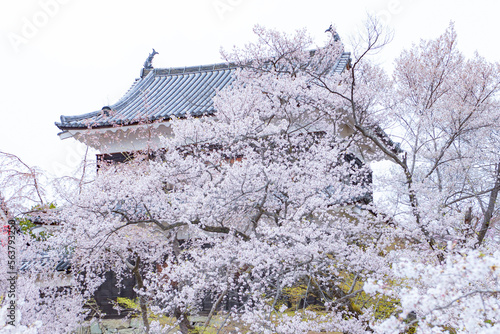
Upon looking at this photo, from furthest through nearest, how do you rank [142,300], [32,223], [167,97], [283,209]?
[167,97] < [32,223] < [142,300] < [283,209]

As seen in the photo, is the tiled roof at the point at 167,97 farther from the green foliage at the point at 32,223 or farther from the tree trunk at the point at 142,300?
the tree trunk at the point at 142,300

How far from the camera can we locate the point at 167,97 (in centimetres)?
1248

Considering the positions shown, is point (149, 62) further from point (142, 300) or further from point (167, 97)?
point (142, 300)

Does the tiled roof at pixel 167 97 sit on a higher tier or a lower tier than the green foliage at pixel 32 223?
higher

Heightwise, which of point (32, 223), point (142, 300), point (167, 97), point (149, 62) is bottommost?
point (142, 300)

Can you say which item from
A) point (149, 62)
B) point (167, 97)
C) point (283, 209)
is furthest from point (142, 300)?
point (149, 62)

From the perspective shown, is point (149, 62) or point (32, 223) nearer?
point (32, 223)

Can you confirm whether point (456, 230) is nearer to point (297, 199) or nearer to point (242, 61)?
point (297, 199)

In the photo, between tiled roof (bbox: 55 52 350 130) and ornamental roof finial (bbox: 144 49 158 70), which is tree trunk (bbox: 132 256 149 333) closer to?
tiled roof (bbox: 55 52 350 130)

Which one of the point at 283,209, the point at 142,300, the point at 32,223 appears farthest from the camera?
the point at 32,223

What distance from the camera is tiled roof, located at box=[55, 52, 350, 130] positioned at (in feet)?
32.3

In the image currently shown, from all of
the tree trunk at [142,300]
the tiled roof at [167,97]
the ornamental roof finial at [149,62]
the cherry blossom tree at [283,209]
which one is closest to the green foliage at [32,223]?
the cherry blossom tree at [283,209]

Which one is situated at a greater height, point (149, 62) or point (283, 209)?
point (149, 62)

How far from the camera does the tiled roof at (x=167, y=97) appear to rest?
32.3 feet
